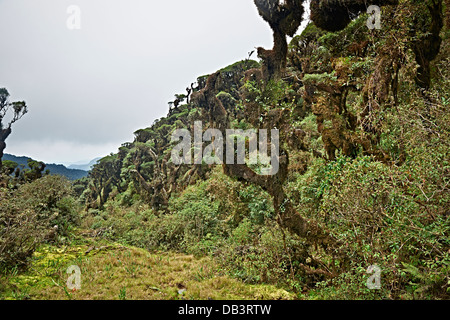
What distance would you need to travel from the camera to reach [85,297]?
5.05m

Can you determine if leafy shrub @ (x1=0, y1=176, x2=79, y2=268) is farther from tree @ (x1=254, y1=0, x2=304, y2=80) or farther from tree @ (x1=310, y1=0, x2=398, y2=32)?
tree @ (x1=310, y1=0, x2=398, y2=32)

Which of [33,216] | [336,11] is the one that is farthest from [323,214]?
[33,216]

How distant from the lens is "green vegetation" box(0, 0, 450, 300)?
3205 mm

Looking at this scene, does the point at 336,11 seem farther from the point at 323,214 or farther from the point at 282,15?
the point at 323,214

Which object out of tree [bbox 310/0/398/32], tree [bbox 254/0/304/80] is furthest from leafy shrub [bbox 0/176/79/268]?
tree [bbox 310/0/398/32]

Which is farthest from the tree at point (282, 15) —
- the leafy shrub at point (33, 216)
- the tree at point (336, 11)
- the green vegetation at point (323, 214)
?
the leafy shrub at point (33, 216)

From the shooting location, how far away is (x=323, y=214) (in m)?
4.76

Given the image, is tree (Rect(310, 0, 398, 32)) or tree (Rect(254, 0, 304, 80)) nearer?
tree (Rect(310, 0, 398, 32))

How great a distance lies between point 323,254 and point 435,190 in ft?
8.64

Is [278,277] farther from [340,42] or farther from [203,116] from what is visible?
[203,116]

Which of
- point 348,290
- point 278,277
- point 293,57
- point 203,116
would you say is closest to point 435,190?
point 348,290

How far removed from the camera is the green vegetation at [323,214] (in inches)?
126

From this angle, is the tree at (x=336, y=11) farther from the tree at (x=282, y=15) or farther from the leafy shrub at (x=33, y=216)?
the leafy shrub at (x=33, y=216)

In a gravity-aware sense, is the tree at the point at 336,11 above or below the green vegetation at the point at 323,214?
above
